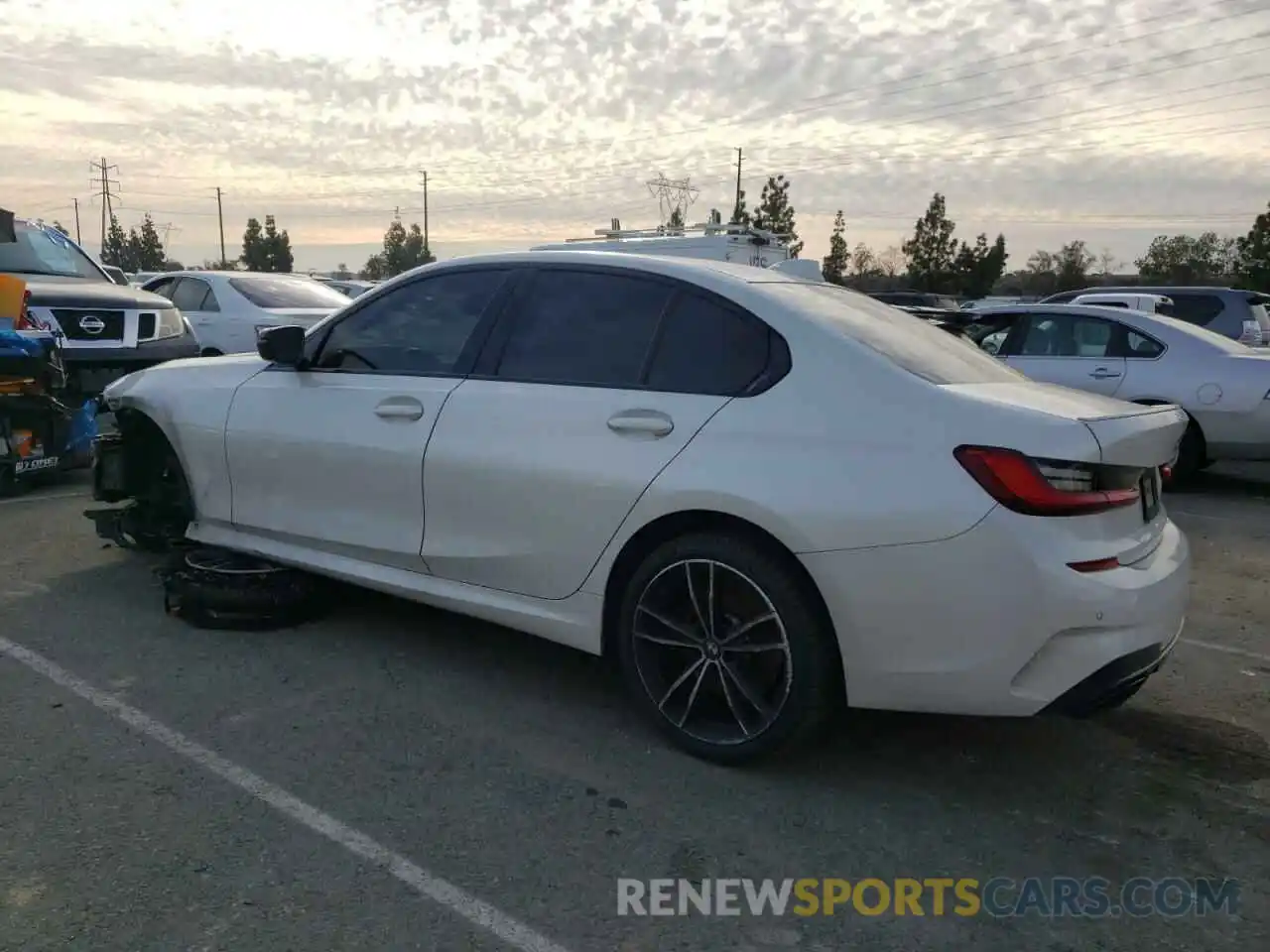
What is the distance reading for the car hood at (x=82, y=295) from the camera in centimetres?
813

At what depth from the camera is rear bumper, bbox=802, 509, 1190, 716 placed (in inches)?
115

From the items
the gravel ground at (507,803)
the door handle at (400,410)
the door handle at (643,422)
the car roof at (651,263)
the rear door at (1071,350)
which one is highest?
the car roof at (651,263)

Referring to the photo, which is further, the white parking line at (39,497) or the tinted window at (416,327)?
the white parking line at (39,497)

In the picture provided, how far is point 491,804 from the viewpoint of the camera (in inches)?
127

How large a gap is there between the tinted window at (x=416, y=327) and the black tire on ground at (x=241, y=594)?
99 cm

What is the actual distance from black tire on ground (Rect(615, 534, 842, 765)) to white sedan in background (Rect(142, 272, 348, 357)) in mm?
9222

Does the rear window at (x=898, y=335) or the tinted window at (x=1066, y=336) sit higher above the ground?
the rear window at (x=898, y=335)

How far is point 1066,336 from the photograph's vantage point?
9344mm

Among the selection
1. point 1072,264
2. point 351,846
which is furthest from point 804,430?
point 1072,264

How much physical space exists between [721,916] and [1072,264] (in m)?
65.9

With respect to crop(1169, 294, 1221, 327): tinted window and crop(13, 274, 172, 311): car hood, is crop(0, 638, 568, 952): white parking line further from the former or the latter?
crop(1169, 294, 1221, 327): tinted window

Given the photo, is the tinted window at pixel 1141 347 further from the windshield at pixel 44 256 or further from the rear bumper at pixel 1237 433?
the windshield at pixel 44 256

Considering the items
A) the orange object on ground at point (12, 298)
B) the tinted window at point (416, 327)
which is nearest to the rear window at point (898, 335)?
the tinted window at point (416, 327)

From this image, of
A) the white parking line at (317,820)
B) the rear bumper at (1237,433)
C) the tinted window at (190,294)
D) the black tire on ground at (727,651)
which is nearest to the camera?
the white parking line at (317,820)
